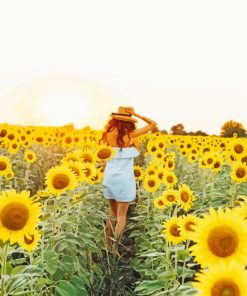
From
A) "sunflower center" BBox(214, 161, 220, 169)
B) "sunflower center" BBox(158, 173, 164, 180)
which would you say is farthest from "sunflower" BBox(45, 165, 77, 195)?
"sunflower center" BBox(214, 161, 220, 169)

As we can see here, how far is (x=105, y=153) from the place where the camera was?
7.46 metres

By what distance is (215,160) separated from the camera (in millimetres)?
9344

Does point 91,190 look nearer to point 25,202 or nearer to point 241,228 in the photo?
point 25,202

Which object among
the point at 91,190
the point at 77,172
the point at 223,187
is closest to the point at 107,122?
the point at 91,190

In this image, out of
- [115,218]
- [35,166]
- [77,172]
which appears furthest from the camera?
[35,166]

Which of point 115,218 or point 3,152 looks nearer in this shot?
point 115,218

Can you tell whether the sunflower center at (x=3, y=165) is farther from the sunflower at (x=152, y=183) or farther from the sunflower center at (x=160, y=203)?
the sunflower center at (x=160, y=203)

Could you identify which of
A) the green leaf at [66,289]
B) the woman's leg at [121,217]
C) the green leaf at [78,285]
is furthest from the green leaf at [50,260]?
the woman's leg at [121,217]

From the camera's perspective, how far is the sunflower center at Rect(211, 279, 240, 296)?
2090 mm

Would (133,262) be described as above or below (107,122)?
below

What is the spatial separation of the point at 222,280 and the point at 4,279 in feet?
5.45

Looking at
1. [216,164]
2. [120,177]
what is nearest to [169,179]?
[120,177]

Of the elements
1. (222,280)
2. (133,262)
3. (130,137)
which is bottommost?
(133,262)

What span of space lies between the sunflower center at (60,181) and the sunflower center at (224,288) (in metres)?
3.46
